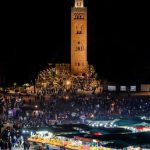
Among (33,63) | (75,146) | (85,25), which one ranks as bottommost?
(75,146)

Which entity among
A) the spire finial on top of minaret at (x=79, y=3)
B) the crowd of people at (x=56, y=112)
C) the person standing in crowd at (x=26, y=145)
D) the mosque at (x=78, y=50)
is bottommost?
the person standing in crowd at (x=26, y=145)

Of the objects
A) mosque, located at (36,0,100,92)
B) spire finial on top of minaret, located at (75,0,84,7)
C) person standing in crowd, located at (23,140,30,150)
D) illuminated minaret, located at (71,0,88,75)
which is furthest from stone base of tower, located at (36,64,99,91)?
person standing in crowd, located at (23,140,30,150)

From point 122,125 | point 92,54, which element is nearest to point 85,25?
point 92,54

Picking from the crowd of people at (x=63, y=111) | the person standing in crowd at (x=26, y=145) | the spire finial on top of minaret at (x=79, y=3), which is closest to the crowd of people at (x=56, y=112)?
the crowd of people at (x=63, y=111)

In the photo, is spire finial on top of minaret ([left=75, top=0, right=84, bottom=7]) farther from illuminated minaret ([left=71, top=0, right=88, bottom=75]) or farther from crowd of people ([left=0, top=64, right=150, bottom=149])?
crowd of people ([left=0, top=64, right=150, bottom=149])

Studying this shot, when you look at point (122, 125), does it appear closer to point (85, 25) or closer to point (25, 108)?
point (25, 108)

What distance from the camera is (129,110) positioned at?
40125mm

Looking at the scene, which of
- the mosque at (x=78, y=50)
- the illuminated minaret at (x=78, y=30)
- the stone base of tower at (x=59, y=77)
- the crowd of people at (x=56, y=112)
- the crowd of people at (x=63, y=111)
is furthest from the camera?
the illuminated minaret at (x=78, y=30)

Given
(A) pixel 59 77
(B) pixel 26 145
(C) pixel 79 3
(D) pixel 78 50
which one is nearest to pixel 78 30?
(D) pixel 78 50

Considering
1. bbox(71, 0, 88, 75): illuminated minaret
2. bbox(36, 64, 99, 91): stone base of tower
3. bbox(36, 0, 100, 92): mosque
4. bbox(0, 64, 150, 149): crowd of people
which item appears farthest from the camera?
bbox(71, 0, 88, 75): illuminated minaret

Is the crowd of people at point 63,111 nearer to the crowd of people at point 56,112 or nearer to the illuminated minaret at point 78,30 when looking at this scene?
the crowd of people at point 56,112

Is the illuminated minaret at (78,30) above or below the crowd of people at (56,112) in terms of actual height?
above

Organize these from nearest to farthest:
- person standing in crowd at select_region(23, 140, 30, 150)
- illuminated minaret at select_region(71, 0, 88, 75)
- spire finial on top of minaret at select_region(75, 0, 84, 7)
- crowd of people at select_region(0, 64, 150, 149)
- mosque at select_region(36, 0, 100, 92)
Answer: person standing in crowd at select_region(23, 140, 30, 150), crowd of people at select_region(0, 64, 150, 149), mosque at select_region(36, 0, 100, 92), illuminated minaret at select_region(71, 0, 88, 75), spire finial on top of minaret at select_region(75, 0, 84, 7)

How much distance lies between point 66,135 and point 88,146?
9.36ft
